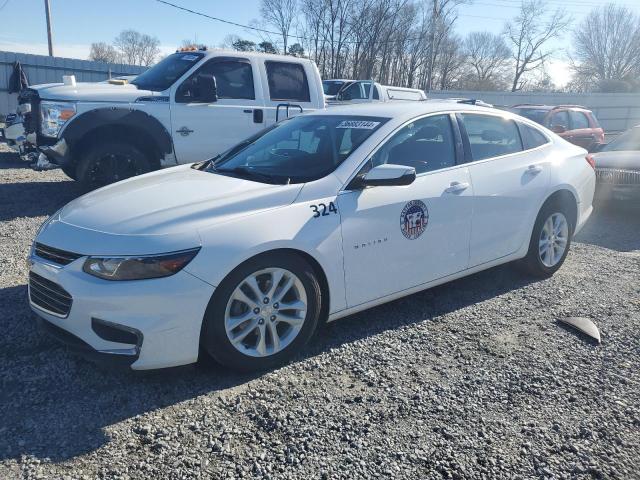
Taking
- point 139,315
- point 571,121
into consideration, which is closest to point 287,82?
point 139,315

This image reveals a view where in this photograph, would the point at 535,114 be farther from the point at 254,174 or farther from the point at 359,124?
the point at 254,174

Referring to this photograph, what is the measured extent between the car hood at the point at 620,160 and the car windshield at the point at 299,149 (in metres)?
5.71

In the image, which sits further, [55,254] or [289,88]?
[289,88]

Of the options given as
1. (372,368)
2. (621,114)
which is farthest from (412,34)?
(372,368)

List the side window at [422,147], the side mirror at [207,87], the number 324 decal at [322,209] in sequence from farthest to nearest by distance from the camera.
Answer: the side mirror at [207,87] < the side window at [422,147] < the number 324 decal at [322,209]

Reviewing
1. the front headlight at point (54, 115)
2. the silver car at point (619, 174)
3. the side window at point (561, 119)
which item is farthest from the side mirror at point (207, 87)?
the side window at point (561, 119)

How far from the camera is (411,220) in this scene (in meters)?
3.77

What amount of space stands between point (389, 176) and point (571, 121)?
1201cm

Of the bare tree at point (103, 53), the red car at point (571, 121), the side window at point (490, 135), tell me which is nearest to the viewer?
the side window at point (490, 135)

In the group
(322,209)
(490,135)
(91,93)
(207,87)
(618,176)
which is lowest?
(618,176)

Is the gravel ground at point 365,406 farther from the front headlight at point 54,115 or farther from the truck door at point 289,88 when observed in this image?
the truck door at point 289,88

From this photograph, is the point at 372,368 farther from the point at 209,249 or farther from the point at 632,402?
the point at 632,402

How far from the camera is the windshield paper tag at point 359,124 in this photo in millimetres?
3916

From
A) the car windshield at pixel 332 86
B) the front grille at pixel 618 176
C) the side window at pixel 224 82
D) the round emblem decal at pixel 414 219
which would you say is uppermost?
the car windshield at pixel 332 86
